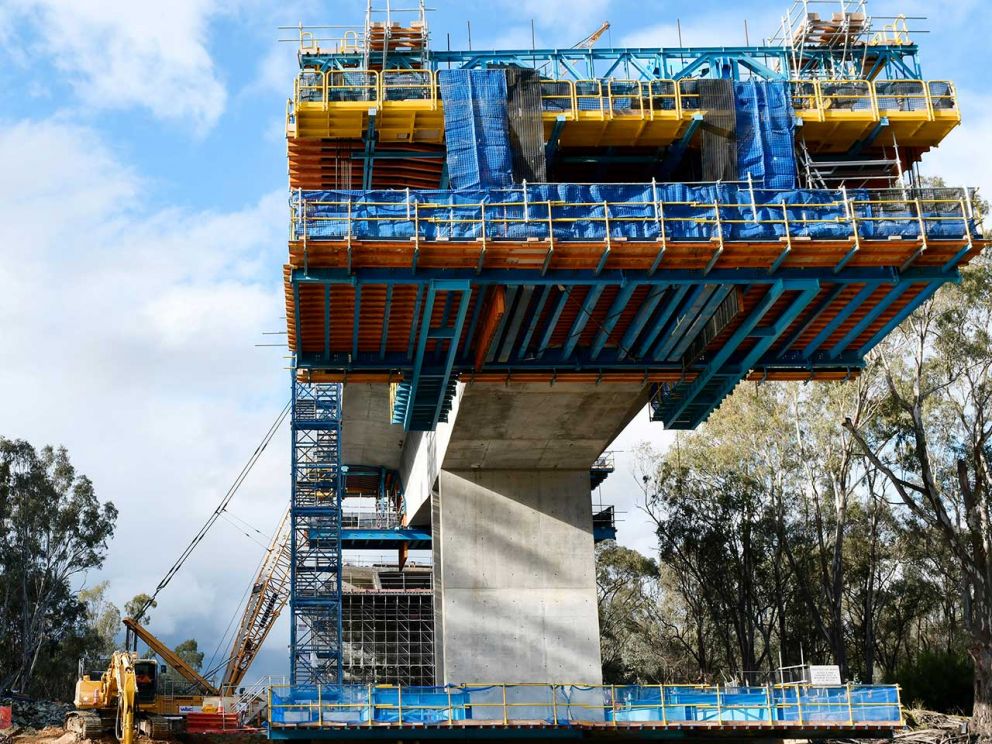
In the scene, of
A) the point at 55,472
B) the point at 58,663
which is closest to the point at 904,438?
the point at 55,472

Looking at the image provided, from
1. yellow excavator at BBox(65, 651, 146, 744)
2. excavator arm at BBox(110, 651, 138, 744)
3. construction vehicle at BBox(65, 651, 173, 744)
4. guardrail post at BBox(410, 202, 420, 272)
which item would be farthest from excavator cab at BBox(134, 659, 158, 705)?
guardrail post at BBox(410, 202, 420, 272)

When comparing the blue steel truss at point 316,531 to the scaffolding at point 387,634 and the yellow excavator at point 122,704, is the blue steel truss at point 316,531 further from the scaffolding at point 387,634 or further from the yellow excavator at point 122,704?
the yellow excavator at point 122,704

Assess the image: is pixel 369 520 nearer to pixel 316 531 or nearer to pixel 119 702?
pixel 316 531

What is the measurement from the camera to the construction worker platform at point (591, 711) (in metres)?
28.1

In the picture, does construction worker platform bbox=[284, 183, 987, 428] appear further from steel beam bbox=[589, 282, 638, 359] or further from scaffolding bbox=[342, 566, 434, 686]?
scaffolding bbox=[342, 566, 434, 686]

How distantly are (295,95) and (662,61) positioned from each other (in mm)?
9543

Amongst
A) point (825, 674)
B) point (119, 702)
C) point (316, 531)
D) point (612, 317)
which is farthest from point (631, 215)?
point (316, 531)

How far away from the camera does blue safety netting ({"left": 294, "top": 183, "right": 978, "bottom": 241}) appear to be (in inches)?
919

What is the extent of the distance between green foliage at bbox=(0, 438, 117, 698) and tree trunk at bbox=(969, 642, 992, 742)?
143ft

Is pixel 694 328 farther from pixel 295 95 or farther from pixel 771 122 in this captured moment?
pixel 295 95

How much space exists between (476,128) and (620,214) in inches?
166

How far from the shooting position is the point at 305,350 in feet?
91.2

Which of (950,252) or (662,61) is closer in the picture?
(950,252)

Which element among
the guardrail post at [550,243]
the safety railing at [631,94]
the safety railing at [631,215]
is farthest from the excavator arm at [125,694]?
the guardrail post at [550,243]
